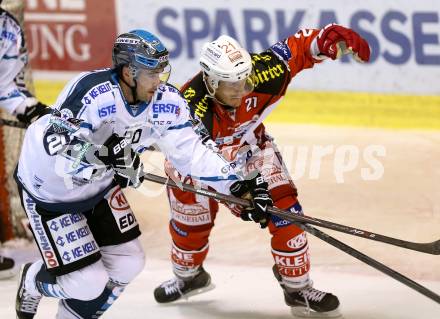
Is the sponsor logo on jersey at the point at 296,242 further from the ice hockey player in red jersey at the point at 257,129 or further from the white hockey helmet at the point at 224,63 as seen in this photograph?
the white hockey helmet at the point at 224,63

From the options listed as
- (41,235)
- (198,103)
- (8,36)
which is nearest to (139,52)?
(198,103)

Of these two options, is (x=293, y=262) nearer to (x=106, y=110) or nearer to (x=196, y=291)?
(x=196, y=291)

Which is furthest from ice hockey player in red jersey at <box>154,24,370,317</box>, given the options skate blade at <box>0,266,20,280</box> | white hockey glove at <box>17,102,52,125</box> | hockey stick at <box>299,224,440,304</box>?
skate blade at <box>0,266,20,280</box>

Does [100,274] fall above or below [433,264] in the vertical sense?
above

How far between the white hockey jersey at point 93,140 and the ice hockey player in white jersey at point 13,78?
1.32 m

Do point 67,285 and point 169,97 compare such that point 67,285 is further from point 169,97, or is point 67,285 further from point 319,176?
point 319,176

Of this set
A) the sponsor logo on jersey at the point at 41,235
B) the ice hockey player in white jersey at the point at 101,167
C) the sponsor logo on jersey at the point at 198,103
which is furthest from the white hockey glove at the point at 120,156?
the sponsor logo on jersey at the point at 198,103

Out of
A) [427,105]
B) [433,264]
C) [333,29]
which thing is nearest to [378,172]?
[427,105]

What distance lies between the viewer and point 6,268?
19.2ft

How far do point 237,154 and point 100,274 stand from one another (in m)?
1.02

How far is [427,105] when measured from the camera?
7305 mm

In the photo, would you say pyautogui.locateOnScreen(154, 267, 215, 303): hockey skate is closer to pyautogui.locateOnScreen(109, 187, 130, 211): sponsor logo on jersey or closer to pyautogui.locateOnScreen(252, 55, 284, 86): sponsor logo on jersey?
pyautogui.locateOnScreen(109, 187, 130, 211): sponsor logo on jersey

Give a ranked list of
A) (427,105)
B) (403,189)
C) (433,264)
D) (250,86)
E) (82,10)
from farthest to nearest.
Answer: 1. (82,10)
2. (427,105)
3. (403,189)
4. (433,264)
5. (250,86)

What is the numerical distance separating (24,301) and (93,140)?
91 centimetres
